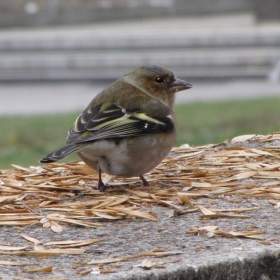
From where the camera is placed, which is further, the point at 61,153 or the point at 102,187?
the point at 102,187

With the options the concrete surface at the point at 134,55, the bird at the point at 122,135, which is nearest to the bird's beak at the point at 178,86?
the bird at the point at 122,135

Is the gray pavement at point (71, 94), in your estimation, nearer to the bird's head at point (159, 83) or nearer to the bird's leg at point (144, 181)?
the bird's head at point (159, 83)

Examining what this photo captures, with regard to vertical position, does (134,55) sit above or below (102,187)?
below

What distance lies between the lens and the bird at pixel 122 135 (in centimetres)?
460

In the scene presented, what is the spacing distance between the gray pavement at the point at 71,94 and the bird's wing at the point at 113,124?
11585 millimetres

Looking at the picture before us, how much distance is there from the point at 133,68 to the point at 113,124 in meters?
16.1

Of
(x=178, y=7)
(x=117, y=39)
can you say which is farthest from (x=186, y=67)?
(x=178, y=7)

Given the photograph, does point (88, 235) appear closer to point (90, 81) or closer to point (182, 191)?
point (182, 191)

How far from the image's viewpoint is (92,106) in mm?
4973

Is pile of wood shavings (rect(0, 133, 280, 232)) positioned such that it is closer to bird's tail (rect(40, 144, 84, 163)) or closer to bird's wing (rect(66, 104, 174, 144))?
bird's tail (rect(40, 144, 84, 163))

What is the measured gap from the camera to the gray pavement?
1738 centimetres

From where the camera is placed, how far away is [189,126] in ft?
41.6

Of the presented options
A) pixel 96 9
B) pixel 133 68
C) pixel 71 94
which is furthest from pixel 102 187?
pixel 96 9

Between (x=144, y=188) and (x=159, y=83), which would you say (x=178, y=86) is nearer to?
(x=159, y=83)
